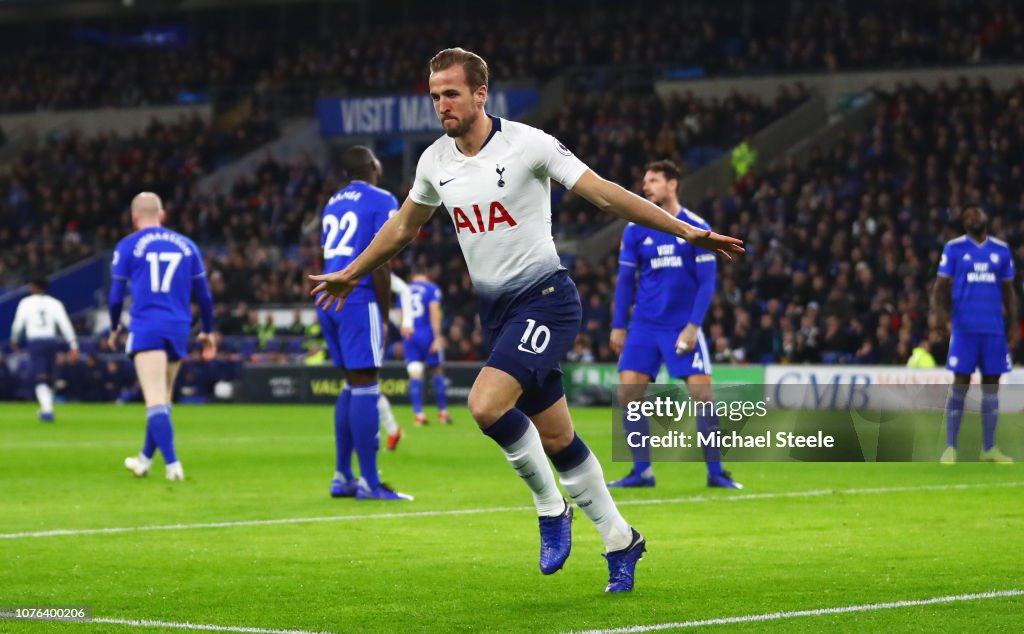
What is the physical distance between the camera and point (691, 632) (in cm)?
596

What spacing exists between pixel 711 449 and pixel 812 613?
6.22 m

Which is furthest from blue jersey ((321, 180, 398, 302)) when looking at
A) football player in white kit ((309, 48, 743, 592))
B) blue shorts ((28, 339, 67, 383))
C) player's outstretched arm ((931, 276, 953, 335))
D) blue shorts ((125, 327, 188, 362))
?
blue shorts ((28, 339, 67, 383))

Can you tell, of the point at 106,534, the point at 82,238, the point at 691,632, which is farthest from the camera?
the point at 82,238

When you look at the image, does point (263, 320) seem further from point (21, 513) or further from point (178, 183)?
point (21, 513)

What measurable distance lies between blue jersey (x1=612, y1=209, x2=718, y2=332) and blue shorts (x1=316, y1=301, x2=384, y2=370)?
6.53ft

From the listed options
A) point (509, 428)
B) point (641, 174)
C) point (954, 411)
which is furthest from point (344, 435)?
point (641, 174)

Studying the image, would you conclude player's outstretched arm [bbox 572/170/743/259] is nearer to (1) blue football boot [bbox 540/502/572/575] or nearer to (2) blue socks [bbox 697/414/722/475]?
(1) blue football boot [bbox 540/502/572/575]

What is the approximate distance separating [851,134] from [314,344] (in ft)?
41.4

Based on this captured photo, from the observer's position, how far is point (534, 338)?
6.93 meters

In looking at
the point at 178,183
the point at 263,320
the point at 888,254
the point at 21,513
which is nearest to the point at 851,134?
the point at 888,254

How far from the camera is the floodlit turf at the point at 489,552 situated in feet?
21.2

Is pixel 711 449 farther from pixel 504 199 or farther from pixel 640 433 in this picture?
pixel 504 199

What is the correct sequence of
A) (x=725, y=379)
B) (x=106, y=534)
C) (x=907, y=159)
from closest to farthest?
(x=106, y=534), (x=725, y=379), (x=907, y=159)

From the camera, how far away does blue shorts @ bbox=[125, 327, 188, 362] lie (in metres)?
13.1
